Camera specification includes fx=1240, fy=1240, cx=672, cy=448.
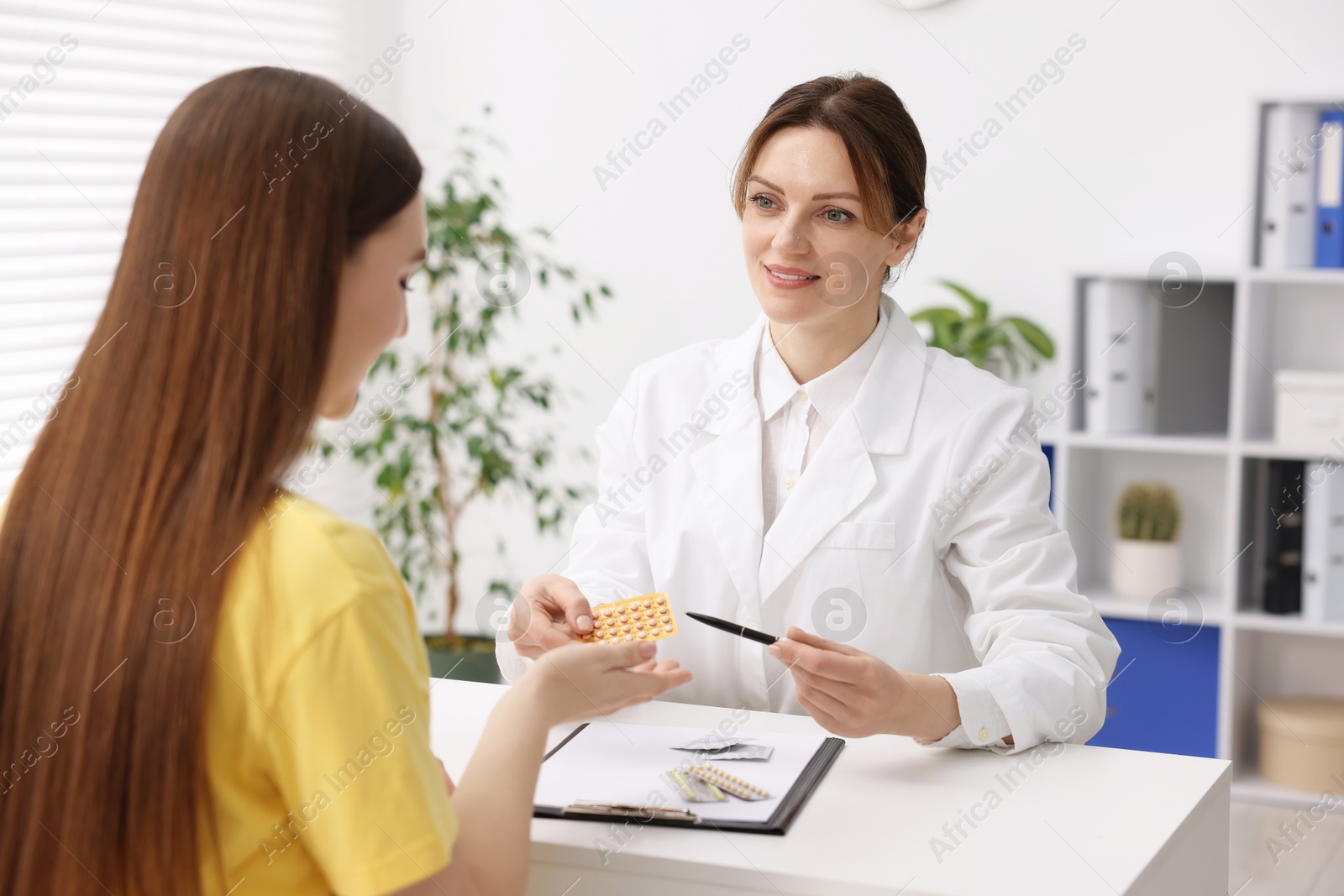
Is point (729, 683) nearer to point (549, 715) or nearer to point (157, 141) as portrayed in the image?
point (549, 715)

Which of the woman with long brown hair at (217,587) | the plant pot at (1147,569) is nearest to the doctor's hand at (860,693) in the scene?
the woman with long brown hair at (217,587)

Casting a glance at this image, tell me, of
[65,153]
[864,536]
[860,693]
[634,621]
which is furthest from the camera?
[65,153]

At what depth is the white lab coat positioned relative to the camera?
151 centimetres

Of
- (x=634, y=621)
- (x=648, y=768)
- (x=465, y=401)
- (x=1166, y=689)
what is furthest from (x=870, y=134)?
(x=465, y=401)

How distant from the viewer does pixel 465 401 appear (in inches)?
133

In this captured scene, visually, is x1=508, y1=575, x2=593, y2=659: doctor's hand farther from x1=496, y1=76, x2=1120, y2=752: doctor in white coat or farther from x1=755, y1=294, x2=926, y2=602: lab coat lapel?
x1=755, y1=294, x2=926, y2=602: lab coat lapel

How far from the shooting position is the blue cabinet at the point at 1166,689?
2854 mm

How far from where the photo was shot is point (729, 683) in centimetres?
167

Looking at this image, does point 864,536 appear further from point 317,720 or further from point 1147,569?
point 1147,569

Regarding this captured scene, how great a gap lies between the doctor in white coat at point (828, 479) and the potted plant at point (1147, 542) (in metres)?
1.41

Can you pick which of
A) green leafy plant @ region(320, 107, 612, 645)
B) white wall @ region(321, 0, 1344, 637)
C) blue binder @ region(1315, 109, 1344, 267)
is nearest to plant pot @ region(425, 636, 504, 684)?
green leafy plant @ region(320, 107, 612, 645)

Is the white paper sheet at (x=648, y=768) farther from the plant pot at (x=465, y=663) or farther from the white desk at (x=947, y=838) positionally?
the plant pot at (x=465, y=663)

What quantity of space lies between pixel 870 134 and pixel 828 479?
1.51 ft

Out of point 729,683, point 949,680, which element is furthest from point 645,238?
point 949,680
